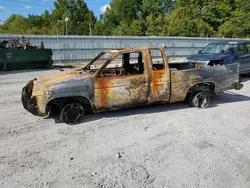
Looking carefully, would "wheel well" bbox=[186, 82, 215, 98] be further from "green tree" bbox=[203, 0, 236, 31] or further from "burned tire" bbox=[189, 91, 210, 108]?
"green tree" bbox=[203, 0, 236, 31]

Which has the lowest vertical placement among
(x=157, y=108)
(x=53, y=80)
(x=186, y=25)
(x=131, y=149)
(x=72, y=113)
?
(x=131, y=149)

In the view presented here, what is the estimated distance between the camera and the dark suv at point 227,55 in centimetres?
963

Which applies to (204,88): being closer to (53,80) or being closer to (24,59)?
(53,80)

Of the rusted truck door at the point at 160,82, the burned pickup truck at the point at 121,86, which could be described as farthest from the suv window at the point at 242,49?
the rusted truck door at the point at 160,82

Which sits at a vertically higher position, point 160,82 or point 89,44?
point 89,44

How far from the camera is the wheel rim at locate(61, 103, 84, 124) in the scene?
549 centimetres

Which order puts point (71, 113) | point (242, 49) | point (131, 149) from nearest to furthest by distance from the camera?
point (131, 149) < point (71, 113) < point (242, 49)

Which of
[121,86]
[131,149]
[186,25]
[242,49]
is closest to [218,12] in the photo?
[186,25]

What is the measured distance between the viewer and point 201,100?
22.4ft

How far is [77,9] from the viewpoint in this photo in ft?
228

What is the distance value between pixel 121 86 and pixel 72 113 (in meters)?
1.25

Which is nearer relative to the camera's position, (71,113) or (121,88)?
(71,113)

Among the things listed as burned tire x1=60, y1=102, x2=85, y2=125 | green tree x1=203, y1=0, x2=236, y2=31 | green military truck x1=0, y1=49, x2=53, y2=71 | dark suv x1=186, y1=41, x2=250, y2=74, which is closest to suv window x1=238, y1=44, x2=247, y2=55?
dark suv x1=186, y1=41, x2=250, y2=74

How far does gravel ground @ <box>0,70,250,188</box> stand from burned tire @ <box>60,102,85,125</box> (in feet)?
0.57
